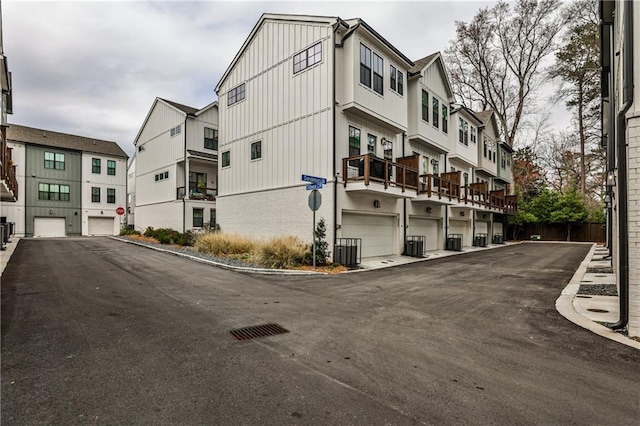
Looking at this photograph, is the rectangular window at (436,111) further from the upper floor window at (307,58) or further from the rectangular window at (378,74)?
the upper floor window at (307,58)

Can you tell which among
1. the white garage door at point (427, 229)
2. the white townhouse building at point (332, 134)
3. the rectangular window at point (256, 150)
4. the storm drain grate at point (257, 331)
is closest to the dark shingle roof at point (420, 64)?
the white townhouse building at point (332, 134)

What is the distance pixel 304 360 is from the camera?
3.79 metres

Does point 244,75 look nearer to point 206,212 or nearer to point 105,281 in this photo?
point 206,212

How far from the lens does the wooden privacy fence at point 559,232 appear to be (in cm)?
2858

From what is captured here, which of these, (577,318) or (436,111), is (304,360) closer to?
(577,318)

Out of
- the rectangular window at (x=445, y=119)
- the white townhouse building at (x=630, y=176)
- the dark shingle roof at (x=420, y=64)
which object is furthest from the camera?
the rectangular window at (x=445, y=119)

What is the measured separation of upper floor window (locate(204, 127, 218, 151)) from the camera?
2330 centimetres

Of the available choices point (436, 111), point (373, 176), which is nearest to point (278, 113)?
point (373, 176)

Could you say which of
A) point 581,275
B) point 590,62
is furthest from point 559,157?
point 581,275

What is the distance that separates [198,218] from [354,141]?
13.5 metres

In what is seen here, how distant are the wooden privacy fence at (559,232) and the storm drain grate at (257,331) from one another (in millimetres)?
34525

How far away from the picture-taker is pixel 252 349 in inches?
161

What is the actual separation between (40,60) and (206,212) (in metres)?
12.3

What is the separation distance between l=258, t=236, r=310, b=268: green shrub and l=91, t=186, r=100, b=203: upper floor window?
27977 mm
